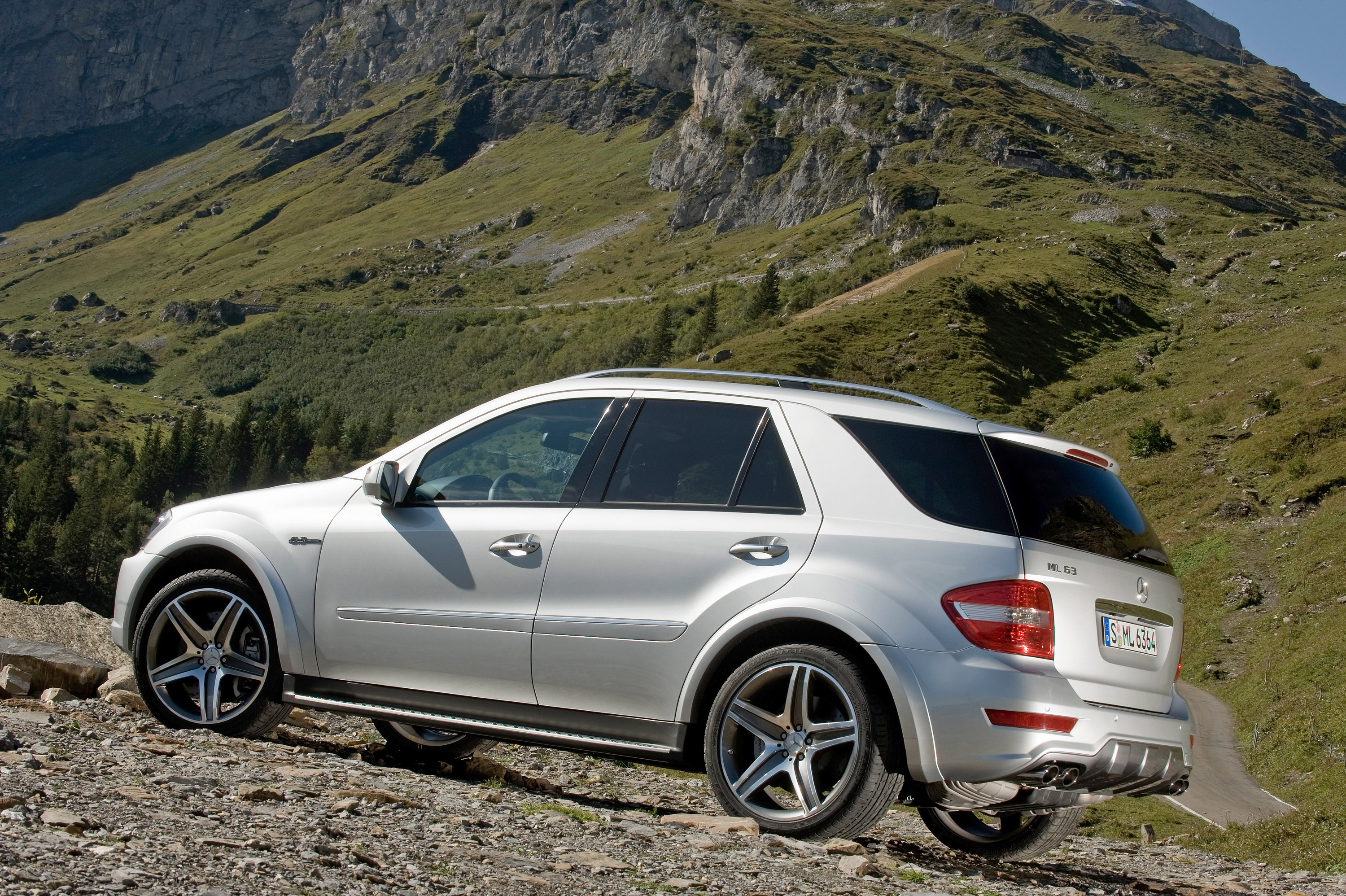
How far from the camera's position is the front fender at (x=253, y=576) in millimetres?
6164

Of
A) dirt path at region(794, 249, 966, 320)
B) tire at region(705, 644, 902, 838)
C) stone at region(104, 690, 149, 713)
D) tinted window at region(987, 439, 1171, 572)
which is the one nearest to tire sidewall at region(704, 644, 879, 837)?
tire at region(705, 644, 902, 838)

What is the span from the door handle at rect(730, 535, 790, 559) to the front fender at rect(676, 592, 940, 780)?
0.58 ft

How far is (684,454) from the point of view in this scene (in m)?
5.44

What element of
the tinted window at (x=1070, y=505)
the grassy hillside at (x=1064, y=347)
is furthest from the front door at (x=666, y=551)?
the grassy hillside at (x=1064, y=347)

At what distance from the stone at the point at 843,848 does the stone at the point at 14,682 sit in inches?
219

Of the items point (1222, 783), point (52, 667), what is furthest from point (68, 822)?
point (1222, 783)

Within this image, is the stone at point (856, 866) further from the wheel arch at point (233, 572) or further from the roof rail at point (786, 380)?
the wheel arch at point (233, 572)

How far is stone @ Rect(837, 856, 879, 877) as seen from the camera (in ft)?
14.4

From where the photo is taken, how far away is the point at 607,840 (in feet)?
15.2

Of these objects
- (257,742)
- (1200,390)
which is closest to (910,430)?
(257,742)

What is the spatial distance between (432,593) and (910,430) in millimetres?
2590

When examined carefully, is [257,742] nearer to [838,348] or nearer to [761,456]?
[761,456]

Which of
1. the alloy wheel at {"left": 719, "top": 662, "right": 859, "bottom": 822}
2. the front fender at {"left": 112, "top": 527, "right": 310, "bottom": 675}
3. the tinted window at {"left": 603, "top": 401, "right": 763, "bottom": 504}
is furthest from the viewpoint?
the front fender at {"left": 112, "top": 527, "right": 310, "bottom": 675}

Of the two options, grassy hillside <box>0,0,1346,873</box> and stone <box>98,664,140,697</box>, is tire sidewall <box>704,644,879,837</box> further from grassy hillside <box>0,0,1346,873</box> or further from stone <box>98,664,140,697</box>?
grassy hillside <box>0,0,1346,873</box>
